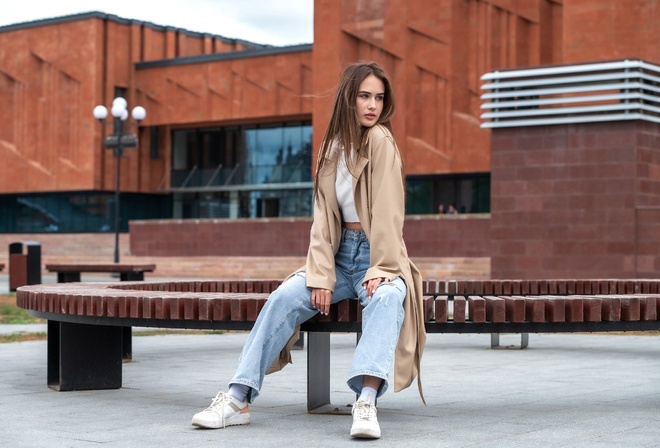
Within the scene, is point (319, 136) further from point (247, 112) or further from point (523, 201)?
point (523, 201)

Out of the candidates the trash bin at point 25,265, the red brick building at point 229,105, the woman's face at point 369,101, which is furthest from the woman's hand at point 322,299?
the red brick building at point 229,105

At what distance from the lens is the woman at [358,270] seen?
207 inches

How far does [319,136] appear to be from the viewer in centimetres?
4444

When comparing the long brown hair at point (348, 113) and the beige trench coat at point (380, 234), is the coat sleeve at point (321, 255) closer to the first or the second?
the beige trench coat at point (380, 234)

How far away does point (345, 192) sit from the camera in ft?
18.8

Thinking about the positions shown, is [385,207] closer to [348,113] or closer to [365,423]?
[348,113]

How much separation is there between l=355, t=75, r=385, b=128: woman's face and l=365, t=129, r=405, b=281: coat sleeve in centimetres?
11

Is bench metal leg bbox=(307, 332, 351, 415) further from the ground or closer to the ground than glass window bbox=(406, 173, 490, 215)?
closer to the ground

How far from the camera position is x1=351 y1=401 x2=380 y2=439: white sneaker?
4941 mm

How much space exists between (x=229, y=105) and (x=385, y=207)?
44.5 m

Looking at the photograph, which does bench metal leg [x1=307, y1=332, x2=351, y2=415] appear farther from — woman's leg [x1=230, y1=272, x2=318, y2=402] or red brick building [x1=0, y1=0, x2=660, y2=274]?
red brick building [x1=0, y1=0, x2=660, y2=274]

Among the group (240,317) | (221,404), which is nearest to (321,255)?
(240,317)

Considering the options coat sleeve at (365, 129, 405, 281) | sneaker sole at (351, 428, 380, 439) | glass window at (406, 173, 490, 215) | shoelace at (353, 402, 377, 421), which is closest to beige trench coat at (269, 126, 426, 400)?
coat sleeve at (365, 129, 405, 281)

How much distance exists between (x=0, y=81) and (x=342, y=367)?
48.8 metres
